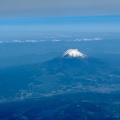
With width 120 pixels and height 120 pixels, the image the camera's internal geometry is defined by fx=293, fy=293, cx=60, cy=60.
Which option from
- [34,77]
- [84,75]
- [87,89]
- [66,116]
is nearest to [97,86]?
[87,89]

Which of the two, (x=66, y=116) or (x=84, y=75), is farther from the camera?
(x=84, y=75)

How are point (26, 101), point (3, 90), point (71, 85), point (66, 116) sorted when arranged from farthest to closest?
point (71, 85), point (3, 90), point (26, 101), point (66, 116)

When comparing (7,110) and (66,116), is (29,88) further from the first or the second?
(66,116)

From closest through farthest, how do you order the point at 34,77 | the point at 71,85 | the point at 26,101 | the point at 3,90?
the point at 26,101 < the point at 3,90 < the point at 71,85 < the point at 34,77

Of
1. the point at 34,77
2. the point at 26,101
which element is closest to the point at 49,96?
the point at 26,101

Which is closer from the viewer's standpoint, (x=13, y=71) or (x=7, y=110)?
(x=7, y=110)

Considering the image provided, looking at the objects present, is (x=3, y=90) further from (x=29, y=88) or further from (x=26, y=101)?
(x=26, y=101)

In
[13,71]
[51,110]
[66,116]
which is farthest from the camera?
[13,71]

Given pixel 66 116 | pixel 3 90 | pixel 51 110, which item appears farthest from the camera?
pixel 3 90

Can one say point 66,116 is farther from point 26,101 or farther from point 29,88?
point 29,88
